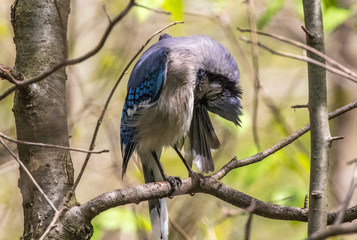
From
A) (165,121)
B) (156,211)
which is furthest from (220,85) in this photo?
(156,211)

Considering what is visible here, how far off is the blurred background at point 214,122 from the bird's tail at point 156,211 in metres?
0.08

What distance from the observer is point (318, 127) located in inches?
63.4

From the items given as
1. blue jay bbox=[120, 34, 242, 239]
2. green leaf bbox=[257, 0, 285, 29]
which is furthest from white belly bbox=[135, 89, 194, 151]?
green leaf bbox=[257, 0, 285, 29]

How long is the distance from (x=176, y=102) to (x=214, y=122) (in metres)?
1.54

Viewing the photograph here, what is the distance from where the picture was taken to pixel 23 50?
86.6 inches

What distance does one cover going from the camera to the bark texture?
160 centimetres

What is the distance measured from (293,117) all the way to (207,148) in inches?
116

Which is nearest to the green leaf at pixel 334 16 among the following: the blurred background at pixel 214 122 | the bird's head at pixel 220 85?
the blurred background at pixel 214 122

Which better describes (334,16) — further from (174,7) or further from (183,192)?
(183,192)

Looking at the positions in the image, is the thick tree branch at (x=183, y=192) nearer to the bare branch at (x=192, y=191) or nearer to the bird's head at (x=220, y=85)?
the bare branch at (x=192, y=191)

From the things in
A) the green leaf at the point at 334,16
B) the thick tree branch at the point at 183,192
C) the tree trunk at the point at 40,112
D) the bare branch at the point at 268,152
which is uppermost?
the green leaf at the point at 334,16

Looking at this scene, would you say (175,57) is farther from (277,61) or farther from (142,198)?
(277,61)

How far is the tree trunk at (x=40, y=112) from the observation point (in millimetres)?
2086

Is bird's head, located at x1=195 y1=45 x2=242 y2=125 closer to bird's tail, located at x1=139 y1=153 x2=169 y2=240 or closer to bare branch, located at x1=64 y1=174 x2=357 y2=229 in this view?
bird's tail, located at x1=139 y1=153 x2=169 y2=240
